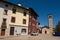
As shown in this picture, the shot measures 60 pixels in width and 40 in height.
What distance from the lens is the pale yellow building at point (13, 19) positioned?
104 ft

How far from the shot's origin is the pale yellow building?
31847mm

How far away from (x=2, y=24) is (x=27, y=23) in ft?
33.2

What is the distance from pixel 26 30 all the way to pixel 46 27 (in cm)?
3962

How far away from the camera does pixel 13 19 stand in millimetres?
34156

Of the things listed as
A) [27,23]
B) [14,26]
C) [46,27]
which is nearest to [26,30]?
[27,23]

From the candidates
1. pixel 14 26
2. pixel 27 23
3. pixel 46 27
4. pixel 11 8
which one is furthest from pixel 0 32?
pixel 46 27

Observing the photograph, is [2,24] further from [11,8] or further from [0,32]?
[11,8]

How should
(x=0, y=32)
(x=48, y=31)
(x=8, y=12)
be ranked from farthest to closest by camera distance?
(x=48, y=31)
(x=8, y=12)
(x=0, y=32)

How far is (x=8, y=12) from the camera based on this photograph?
33.2 metres

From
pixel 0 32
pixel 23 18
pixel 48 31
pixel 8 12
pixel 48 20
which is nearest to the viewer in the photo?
pixel 0 32

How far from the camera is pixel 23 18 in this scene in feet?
122

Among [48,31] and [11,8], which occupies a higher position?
[11,8]

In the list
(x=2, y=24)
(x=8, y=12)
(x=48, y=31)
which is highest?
(x=8, y=12)

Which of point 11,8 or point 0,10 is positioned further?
point 11,8
